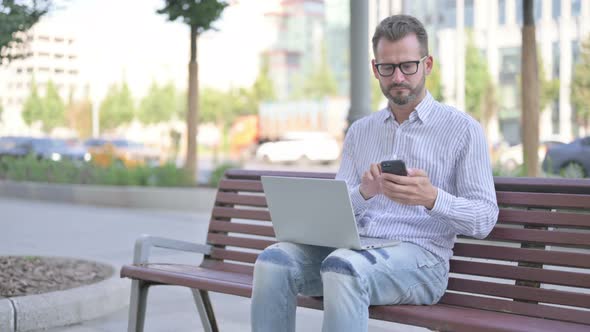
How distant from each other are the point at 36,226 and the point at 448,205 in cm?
932

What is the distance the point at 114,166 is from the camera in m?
17.1

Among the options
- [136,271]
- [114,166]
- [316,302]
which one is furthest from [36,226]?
[316,302]

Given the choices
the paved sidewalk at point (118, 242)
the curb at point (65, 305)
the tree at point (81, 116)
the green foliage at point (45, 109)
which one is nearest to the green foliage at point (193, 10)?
the paved sidewalk at point (118, 242)

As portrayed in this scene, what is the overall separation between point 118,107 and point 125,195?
5709 cm

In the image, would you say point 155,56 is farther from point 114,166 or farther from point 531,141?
point 531,141

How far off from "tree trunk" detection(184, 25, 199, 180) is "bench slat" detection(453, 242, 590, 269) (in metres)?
11.4

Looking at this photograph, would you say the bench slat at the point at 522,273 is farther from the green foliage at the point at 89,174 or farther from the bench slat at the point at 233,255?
the green foliage at the point at 89,174

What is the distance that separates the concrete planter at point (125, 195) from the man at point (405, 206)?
9.99 meters

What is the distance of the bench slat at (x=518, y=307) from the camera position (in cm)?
309

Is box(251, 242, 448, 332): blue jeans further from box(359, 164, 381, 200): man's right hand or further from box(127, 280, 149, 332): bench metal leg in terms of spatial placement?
box(127, 280, 149, 332): bench metal leg

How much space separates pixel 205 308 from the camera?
4363 millimetres

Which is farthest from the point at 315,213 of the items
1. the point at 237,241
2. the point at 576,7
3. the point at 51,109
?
the point at 51,109

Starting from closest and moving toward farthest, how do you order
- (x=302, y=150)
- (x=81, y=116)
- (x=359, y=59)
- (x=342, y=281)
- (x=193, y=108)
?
(x=342, y=281) → (x=359, y=59) → (x=193, y=108) → (x=302, y=150) → (x=81, y=116)

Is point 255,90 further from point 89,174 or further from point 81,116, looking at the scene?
point 89,174
